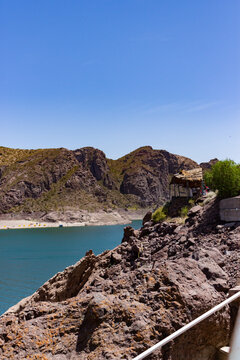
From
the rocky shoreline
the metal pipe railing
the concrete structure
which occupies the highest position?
the concrete structure

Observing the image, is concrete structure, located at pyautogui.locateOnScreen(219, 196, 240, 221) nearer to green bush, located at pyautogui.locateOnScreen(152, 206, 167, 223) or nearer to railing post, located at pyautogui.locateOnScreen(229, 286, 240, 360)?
railing post, located at pyautogui.locateOnScreen(229, 286, 240, 360)

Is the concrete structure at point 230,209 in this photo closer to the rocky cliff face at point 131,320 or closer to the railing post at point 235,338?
the rocky cliff face at point 131,320

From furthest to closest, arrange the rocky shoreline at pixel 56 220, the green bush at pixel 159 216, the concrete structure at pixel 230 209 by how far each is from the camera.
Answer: the rocky shoreline at pixel 56 220, the green bush at pixel 159 216, the concrete structure at pixel 230 209

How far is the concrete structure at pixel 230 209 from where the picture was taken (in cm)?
1060

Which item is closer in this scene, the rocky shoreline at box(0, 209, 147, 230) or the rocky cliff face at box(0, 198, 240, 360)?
the rocky cliff face at box(0, 198, 240, 360)

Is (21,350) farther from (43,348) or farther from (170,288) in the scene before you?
(170,288)

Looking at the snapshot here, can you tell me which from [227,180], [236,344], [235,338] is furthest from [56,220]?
[236,344]

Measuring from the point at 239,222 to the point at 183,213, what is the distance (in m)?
8.39

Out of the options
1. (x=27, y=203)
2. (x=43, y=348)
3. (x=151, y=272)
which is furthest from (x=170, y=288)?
(x=27, y=203)

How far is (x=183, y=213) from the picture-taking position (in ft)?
61.6

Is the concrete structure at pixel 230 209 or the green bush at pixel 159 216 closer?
the concrete structure at pixel 230 209

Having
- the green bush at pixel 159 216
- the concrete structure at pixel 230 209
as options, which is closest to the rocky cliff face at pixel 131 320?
the concrete structure at pixel 230 209

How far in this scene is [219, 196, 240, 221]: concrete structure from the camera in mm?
10605

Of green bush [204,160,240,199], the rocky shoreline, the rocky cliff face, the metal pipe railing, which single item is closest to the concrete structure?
green bush [204,160,240,199]
